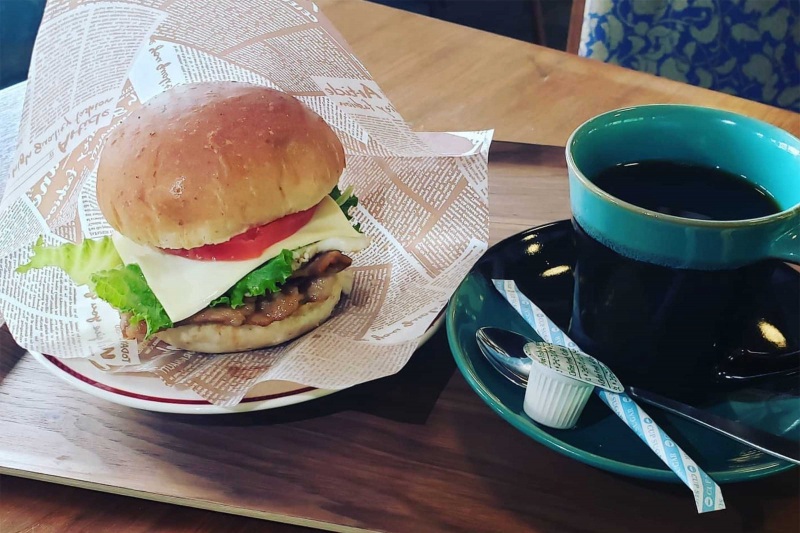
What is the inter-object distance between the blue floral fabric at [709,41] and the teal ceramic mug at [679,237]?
0.87 metres

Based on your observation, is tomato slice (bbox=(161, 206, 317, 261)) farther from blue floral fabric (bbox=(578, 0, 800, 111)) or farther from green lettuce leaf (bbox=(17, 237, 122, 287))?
blue floral fabric (bbox=(578, 0, 800, 111))

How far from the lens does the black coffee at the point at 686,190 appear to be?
57cm

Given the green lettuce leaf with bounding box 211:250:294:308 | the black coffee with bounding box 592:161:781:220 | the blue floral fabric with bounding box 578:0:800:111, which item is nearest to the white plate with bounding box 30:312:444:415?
the green lettuce leaf with bounding box 211:250:294:308

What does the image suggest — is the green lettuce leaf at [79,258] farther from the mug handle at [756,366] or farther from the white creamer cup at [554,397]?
the mug handle at [756,366]

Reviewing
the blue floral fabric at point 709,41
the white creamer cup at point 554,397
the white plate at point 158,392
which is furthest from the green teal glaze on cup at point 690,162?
the blue floral fabric at point 709,41

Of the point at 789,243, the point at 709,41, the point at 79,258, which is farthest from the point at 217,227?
the point at 709,41

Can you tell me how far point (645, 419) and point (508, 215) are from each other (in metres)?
0.40

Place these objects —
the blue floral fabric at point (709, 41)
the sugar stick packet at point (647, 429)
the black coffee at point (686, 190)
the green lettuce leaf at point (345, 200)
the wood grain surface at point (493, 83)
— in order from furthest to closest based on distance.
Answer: the blue floral fabric at point (709, 41) < the wood grain surface at point (493, 83) < the green lettuce leaf at point (345, 200) < the black coffee at point (686, 190) < the sugar stick packet at point (647, 429)

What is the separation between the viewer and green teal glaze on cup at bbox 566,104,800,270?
496mm

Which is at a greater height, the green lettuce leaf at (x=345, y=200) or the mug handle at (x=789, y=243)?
the mug handle at (x=789, y=243)

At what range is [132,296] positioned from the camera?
743 millimetres

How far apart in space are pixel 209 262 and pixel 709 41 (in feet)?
3.72

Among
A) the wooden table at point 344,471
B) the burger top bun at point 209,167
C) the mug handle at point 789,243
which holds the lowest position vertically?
the wooden table at point 344,471

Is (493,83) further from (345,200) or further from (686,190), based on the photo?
(686,190)
